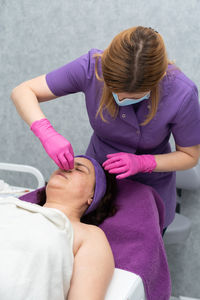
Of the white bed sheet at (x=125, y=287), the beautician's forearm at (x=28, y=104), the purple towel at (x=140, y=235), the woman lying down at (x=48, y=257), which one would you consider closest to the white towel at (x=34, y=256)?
the woman lying down at (x=48, y=257)

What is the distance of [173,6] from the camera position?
2.07 meters

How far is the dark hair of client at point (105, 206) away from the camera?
4.95 ft

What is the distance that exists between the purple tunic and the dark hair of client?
18 centimetres

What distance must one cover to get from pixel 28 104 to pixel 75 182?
38 centimetres

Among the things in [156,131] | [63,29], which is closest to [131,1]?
[63,29]

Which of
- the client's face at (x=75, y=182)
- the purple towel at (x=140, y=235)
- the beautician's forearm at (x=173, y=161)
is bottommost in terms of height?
the purple towel at (x=140, y=235)

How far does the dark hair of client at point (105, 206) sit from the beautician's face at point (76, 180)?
80 mm

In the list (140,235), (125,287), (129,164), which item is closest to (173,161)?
(129,164)

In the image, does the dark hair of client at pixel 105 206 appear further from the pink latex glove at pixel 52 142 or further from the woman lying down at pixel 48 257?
the pink latex glove at pixel 52 142

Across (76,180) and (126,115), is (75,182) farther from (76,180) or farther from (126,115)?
(126,115)

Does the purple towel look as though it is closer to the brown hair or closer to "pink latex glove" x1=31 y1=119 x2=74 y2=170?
"pink latex glove" x1=31 y1=119 x2=74 y2=170

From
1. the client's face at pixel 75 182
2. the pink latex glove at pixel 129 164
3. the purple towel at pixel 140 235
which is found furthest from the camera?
the client's face at pixel 75 182

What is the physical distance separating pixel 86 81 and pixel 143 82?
389mm

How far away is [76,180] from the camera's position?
1.48 meters
